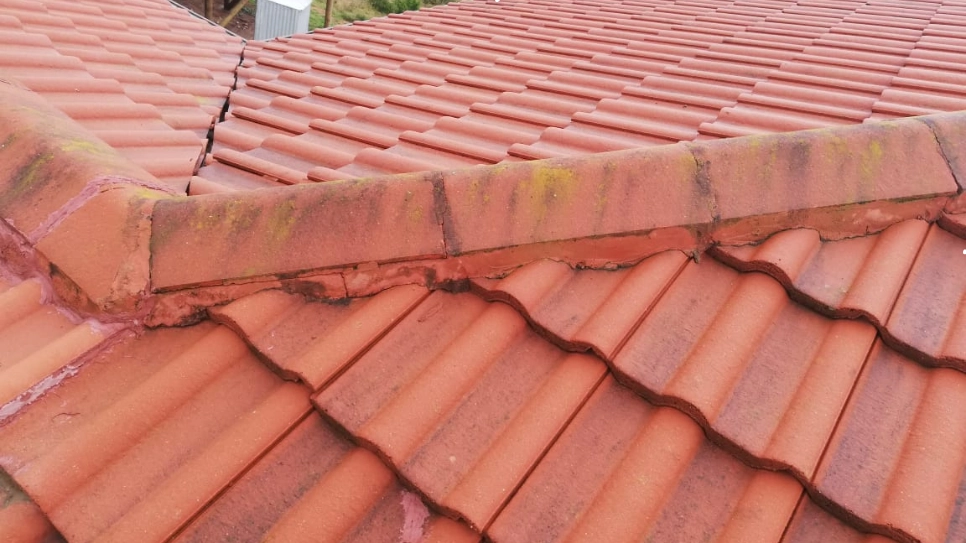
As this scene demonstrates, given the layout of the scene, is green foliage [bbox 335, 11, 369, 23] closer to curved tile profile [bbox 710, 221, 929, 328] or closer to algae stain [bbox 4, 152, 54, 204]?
algae stain [bbox 4, 152, 54, 204]

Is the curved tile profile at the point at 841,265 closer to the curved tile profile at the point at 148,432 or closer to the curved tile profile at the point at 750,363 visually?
the curved tile profile at the point at 750,363

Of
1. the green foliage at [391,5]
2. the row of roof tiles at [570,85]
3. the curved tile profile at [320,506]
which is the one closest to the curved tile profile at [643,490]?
the curved tile profile at [320,506]

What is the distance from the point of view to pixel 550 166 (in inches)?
64.3

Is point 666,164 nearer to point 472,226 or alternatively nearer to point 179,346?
point 472,226

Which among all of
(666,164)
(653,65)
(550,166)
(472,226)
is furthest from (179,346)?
(653,65)

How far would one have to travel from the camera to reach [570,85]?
3139 millimetres

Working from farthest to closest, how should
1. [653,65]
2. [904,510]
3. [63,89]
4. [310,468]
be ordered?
[653,65] < [63,89] < [310,468] < [904,510]

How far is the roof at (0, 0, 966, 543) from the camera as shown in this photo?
116 centimetres

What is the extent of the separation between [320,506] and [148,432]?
424 mm

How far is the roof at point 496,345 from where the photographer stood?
1.16m

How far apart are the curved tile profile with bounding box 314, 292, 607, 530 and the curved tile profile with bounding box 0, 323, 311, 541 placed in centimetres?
19

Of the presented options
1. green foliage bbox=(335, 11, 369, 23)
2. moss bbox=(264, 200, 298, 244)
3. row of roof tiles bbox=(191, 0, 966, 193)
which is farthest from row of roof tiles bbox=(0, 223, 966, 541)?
green foliage bbox=(335, 11, 369, 23)

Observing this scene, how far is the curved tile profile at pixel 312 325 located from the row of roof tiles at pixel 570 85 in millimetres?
780

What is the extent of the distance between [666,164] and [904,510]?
938 millimetres
